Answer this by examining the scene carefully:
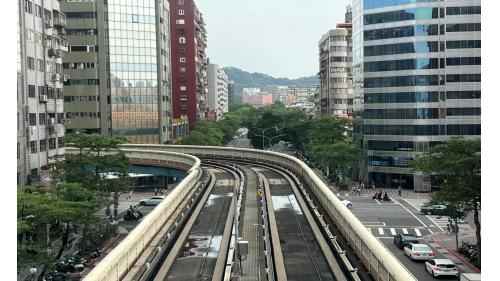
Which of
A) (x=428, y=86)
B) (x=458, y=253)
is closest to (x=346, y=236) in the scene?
(x=458, y=253)

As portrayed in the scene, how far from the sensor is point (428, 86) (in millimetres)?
91438

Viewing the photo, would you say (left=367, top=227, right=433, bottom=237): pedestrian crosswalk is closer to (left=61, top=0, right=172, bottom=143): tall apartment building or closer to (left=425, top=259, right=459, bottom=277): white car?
(left=425, top=259, right=459, bottom=277): white car

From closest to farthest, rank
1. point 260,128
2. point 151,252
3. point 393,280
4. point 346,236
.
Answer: point 393,280, point 151,252, point 346,236, point 260,128

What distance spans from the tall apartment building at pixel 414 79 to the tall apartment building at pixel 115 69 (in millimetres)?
42560

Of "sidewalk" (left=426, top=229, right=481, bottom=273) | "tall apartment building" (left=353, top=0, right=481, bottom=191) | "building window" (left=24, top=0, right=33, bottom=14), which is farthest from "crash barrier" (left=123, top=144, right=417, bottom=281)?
"tall apartment building" (left=353, top=0, right=481, bottom=191)

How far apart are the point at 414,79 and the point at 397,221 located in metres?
33.0

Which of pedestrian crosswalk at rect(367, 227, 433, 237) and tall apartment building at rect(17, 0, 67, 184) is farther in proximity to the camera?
pedestrian crosswalk at rect(367, 227, 433, 237)

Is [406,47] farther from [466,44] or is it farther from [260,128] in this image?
[260,128]

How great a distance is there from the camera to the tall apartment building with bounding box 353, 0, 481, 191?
89.3 m

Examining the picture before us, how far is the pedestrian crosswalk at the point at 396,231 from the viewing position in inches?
2398

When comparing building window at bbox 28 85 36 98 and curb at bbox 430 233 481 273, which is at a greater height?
building window at bbox 28 85 36 98

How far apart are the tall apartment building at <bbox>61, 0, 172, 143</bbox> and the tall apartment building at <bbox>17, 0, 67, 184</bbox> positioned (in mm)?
34362

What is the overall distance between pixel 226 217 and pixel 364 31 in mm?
69304

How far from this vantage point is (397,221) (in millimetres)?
67812
